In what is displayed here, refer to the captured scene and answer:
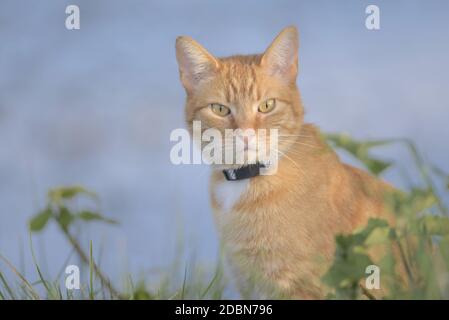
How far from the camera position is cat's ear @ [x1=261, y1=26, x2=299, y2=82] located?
7.52ft

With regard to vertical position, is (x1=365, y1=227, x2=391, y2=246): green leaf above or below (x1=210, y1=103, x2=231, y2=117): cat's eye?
below

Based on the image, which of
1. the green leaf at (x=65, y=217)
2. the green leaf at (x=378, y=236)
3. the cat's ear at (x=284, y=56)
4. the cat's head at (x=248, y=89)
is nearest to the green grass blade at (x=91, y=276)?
the green leaf at (x=65, y=217)

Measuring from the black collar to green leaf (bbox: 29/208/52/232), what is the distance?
2.24ft

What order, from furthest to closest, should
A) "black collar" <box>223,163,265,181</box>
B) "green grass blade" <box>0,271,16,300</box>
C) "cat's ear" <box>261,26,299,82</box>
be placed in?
"black collar" <box>223,163,265,181</box> < "cat's ear" <box>261,26,299,82</box> < "green grass blade" <box>0,271,16,300</box>

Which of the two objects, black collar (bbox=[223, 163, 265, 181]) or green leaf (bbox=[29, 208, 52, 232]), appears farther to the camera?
black collar (bbox=[223, 163, 265, 181])

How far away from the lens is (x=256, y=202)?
243 centimetres

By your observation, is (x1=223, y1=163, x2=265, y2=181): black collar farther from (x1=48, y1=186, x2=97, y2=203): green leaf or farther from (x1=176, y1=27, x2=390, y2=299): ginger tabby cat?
(x1=48, y1=186, x2=97, y2=203): green leaf

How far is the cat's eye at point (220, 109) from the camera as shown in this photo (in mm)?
2389

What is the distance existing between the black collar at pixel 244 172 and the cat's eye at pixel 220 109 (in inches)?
8.5

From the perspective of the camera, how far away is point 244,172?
7.97 feet

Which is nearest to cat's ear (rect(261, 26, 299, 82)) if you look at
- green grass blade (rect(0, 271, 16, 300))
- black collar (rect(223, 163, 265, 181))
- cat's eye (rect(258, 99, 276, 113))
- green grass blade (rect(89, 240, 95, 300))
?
cat's eye (rect(258, 99, 276, 113))

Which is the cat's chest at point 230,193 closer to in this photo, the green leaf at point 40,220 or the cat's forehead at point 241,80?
the cat's forehead at point 241,80
